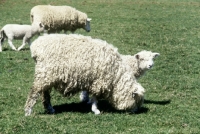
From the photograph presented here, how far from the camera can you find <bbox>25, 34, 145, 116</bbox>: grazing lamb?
7.62 metres

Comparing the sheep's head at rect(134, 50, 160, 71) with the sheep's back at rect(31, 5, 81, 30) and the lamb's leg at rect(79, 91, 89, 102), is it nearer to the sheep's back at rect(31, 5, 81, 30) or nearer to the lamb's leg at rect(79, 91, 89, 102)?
the lamb's leg at rect(79, 91, 89, 102)

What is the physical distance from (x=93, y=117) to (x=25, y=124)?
1.36 metres

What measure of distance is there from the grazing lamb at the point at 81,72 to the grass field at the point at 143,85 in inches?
14.1

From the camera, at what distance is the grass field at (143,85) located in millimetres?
7195

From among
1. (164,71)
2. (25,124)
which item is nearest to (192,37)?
(164,71)

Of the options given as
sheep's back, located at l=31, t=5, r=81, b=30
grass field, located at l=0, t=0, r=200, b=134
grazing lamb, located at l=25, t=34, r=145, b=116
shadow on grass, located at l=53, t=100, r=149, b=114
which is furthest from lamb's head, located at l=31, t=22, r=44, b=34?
grazing lamb, located at l=25, t=34, r=145, b=116

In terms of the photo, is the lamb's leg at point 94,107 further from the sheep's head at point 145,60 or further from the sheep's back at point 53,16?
the sheep's back at point 53,16

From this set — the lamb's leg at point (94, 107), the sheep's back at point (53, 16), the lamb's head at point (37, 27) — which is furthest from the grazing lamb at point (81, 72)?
the sheep's back at point (53, 16)

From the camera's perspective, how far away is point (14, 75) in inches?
440

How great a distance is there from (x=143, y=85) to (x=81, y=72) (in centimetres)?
319

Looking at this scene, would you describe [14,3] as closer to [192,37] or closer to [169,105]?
[192,37]

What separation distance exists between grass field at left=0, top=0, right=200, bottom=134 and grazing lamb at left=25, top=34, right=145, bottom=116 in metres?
0.36

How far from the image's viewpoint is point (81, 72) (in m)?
7.76

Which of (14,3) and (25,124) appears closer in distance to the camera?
(25,124)
